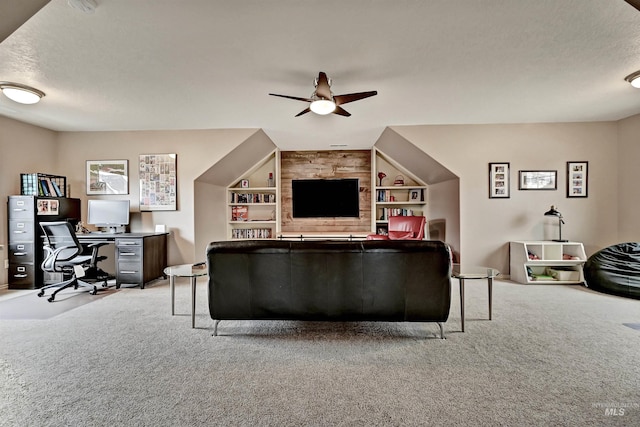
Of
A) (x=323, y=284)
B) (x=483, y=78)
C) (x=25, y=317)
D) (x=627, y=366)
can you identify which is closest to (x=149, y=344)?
(x=323, y=284)

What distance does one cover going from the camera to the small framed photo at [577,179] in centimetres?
470

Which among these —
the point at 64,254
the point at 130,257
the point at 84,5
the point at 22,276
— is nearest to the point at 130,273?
the point at 130,257

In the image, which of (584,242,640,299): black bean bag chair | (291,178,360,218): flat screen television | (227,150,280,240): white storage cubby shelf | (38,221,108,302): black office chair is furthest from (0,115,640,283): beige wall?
(291,178,360,218): flat screen television

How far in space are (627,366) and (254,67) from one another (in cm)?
375

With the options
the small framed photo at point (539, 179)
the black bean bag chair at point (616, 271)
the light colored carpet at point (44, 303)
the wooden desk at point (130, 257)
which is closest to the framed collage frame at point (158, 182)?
the wooden desk at point (130, 257)

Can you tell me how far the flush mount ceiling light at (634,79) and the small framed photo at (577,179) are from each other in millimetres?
1819

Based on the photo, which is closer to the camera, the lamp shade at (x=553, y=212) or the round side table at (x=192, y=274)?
the round side table at (x=192, y=274)

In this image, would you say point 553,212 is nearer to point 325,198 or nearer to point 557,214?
point 557,214

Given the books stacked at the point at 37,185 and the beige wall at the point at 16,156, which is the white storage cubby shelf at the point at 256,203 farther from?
the beige wall at the point at 16,156

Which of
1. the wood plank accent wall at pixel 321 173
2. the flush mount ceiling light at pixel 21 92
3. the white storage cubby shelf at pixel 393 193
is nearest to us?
the flush mount ceiling light at pixel 21 92

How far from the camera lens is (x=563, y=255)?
14.9 feet

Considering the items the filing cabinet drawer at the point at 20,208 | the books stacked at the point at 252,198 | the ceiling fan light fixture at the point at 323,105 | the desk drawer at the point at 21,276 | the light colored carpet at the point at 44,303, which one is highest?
the ceiling fan light fixture at the point at 323,105

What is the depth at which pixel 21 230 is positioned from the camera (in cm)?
420

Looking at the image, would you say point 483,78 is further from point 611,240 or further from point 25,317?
Result: point 25,317
